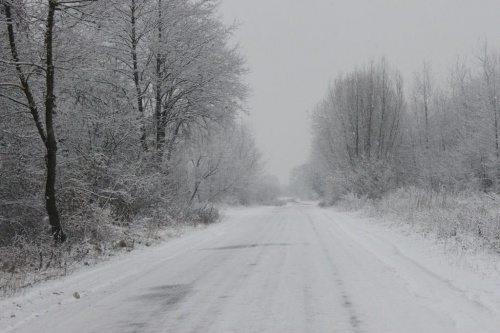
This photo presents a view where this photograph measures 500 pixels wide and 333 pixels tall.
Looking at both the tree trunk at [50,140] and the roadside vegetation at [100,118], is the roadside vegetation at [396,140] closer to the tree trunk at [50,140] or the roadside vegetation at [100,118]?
the roadside vegetation at [100,118]

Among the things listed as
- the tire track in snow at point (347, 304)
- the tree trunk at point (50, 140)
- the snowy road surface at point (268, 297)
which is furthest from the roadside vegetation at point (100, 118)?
the tire track in snow at point (347, 304)

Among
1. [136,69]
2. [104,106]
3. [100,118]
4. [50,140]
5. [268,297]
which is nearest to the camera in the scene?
[268,297]

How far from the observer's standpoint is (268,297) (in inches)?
230

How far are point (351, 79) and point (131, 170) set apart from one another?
24.3 m

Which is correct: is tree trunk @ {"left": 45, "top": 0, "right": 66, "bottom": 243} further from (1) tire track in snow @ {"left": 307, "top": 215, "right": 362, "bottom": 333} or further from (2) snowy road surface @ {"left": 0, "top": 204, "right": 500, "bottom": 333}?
(1) tire track in snow @ {"left": 307, "top": 215, "right": 362, "bottom": 333}

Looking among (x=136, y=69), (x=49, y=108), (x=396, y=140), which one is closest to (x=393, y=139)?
(x=396, y=140)

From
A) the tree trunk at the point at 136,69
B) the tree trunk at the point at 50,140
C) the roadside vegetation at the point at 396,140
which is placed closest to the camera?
the tree trunk at the point at 50,140

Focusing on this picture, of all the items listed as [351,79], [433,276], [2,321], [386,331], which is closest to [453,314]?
[386,331]

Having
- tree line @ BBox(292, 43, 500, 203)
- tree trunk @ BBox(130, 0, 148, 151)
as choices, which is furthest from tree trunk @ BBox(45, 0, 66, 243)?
tree line @ BBox(292, 43, 500, 203)

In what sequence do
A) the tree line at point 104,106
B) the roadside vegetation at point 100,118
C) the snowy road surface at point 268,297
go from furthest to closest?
the tree line at point 104,106, the roadside vegetation at point 100,118, the snowy road surface at point 268,297

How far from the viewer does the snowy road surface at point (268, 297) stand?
4719 millimetres

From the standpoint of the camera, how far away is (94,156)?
1309 cm

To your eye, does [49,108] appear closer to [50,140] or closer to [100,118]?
[50,140]

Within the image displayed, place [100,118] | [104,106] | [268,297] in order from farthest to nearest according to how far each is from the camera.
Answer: [104,106] → [100,118] → [268,297]
